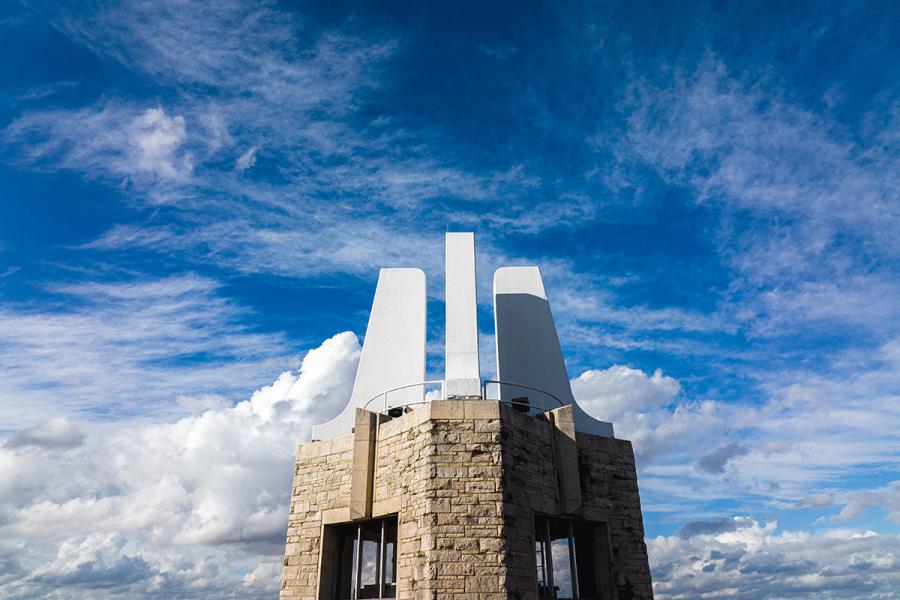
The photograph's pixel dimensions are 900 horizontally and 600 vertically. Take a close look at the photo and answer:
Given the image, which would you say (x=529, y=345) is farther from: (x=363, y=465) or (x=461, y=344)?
(x=363, y=465)

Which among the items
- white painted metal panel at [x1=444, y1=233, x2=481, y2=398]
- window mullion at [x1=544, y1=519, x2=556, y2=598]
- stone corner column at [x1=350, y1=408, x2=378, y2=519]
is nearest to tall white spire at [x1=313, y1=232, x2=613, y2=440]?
white painted metal panel at [x1=444, y1=233, x2=481, y2=398]

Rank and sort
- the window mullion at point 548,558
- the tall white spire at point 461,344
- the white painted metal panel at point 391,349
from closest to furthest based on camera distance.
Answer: the window mullion at point 548,558, the tall white spire at point 461,344, the white painted metal panel at point 391,349

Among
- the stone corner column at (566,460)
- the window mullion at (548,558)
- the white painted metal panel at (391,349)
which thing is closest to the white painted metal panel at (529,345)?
the stone corner column at (566,460)

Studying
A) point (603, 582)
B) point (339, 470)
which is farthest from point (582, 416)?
point (339, 470)

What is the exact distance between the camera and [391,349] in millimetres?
19594

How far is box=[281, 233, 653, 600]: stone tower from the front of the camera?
13703 millimetres

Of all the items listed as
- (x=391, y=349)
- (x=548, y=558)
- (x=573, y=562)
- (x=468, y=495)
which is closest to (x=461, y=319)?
(x=391, y=349)

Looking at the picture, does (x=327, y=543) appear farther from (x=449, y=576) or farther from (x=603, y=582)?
(x=603, y=582)

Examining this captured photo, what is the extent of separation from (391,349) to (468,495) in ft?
22.0

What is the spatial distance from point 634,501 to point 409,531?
23.4ft

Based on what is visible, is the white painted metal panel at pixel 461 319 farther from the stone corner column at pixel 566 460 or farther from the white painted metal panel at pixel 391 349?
the stone corner column at pixel 566 460

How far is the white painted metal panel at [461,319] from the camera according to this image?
1642 centimetres

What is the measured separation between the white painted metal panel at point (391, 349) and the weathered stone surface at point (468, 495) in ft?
5.96

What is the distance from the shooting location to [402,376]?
19.1 m
